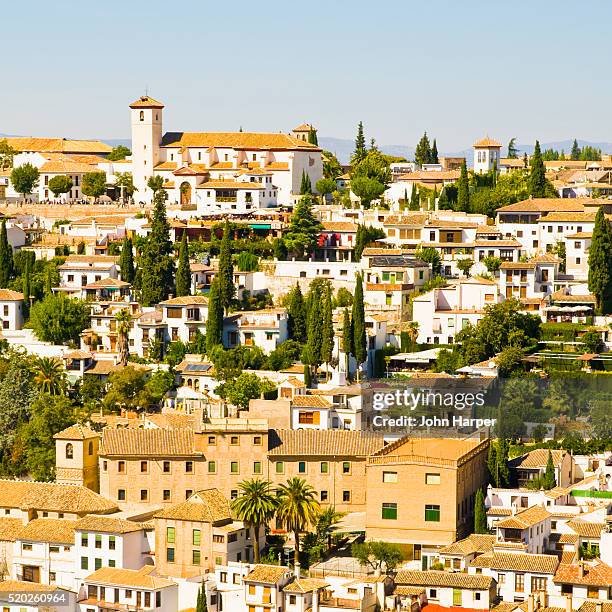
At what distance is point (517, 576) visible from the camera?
39.4 meters

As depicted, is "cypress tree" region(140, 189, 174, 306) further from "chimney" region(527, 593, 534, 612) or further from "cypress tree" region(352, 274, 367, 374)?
"chimney" region(527, 593, 534, 612)

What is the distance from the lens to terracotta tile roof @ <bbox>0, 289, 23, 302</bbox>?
58312 mm

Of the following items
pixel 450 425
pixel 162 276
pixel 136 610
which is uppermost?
pixel 162 276

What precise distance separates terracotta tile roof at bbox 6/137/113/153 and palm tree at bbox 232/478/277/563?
38.2 m

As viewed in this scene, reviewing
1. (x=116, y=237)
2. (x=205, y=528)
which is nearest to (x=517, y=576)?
(x=205, y=528)

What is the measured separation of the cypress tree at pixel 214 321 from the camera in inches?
2165

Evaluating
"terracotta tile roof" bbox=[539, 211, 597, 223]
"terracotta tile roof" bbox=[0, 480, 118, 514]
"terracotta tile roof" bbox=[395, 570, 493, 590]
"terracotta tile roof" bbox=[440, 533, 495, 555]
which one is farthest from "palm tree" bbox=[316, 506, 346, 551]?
"terracotta tile roof" bbox=[539, 211, 597, 223]

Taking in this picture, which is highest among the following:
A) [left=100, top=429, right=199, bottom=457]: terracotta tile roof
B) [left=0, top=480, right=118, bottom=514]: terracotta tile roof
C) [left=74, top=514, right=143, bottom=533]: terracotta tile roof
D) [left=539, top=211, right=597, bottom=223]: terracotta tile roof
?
[left=539, top=211, right=597, bottom=223]: terracotta tile roof

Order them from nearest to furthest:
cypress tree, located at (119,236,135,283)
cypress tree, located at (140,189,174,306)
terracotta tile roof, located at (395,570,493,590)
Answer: terracotta tile roof, located at (395,570,493,590)
cypress tree, located at (140,189,174,306)
cypress tree, located at (119,236,135,283)

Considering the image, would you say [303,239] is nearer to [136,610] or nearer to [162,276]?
[162,276]

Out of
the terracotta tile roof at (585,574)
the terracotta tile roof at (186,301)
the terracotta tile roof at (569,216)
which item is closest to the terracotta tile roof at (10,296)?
the terracotta tile roof at (186,301)

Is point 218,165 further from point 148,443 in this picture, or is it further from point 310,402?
point 148,443

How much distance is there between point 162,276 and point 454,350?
10.6m

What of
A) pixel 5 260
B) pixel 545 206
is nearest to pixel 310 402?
pixel 5 260
